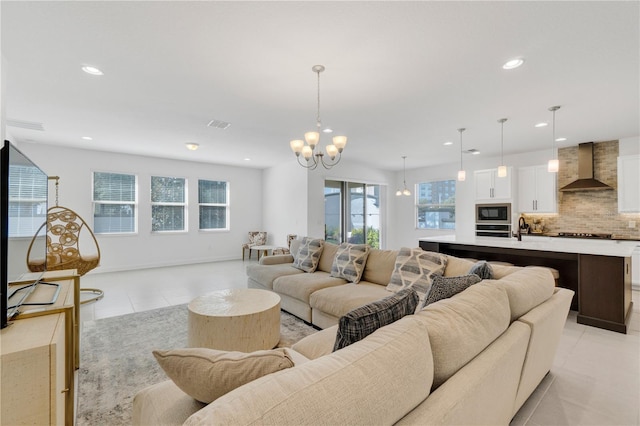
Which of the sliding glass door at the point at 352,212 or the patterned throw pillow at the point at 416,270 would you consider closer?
the patterned throw pillow at the point at 416,270

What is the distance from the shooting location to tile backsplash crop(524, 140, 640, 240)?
5.16 metres

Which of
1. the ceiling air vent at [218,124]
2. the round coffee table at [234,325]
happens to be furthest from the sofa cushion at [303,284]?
the ceiling air vent at [218,124]

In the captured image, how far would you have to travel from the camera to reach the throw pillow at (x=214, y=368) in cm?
88

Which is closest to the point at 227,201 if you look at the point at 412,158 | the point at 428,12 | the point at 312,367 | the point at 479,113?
the point at 412,158

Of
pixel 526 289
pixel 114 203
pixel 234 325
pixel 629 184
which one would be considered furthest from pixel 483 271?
pixel 114 203

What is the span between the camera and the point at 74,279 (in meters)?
2.08

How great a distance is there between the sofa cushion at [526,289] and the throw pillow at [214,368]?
1252 mm

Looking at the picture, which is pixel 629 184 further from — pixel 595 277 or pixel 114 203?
pixel 114 203

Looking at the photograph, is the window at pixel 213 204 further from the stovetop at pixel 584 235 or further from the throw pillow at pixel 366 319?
the stovetop at pixel 584 235

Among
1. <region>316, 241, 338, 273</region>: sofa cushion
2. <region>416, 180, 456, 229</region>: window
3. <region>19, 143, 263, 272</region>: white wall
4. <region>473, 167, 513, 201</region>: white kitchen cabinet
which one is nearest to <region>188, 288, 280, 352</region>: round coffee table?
<region>316, 241, 338, 273</region>: sofa cushion

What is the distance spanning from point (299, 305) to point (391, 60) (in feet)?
8.68

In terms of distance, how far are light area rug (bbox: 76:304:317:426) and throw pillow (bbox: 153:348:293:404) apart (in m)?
1.30

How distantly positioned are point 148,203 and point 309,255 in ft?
15.2

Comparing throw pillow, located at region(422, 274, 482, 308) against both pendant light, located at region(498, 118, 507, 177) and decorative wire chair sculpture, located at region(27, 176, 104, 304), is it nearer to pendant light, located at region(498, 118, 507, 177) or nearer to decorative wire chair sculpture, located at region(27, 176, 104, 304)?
pendant light, located at region(498, 118, 507, 177)
